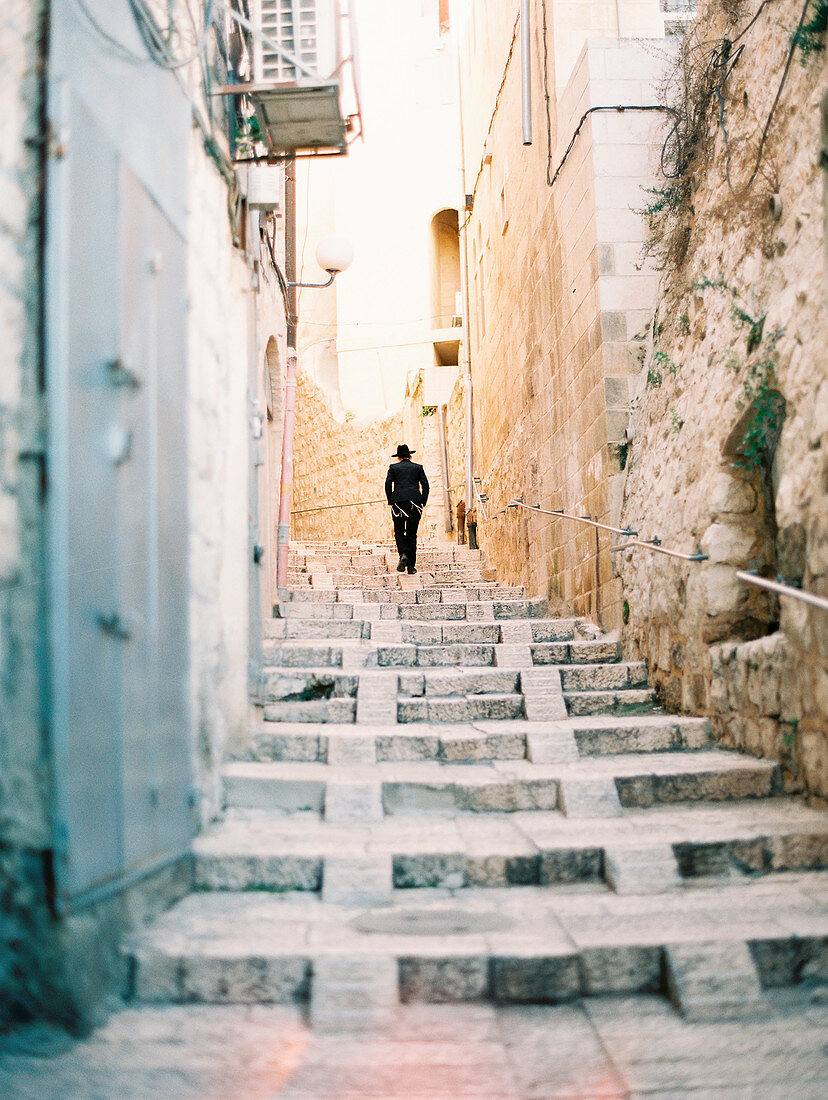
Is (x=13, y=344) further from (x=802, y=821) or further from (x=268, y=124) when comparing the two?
(x=802, y=821)

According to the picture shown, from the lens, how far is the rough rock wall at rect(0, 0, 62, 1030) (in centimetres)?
255

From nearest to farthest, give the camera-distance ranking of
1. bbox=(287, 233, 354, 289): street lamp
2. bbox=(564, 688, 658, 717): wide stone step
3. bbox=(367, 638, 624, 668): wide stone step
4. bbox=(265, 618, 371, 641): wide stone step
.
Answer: bbox=(564, 688, 658, 717): wide stone step, bbox=(367, 638, 624, 668): wide stone step, bbox=(265, 618, 371, 641): wide stone step, bbox=(287, 233, 354, 289): street lamp

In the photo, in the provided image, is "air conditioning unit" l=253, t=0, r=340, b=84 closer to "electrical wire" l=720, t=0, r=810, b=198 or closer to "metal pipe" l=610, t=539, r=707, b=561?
"electrical wire" l=720, t=0, r=810, b=198

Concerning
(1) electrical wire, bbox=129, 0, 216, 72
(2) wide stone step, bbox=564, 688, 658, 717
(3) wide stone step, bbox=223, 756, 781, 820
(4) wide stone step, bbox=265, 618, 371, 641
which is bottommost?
(3) wide stone step, bbox=223, 756, 781, 820

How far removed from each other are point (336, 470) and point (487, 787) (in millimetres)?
17113

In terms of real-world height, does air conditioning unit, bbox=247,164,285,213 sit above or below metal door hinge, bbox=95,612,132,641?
above

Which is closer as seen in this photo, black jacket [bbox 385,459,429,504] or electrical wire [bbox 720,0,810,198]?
electrical wire [bbox 720,0,810,198]

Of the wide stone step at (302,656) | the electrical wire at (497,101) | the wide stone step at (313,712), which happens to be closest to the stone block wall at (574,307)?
the electrical wire at (497,101)

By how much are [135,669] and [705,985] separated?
1978mm

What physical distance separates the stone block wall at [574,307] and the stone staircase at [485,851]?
1.51 meters

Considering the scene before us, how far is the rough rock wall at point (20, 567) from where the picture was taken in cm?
255

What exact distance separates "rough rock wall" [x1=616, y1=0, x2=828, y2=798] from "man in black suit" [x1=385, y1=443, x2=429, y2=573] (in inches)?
146

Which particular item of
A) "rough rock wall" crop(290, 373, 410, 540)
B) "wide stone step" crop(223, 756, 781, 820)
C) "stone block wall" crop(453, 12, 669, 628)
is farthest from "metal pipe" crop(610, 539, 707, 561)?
"rough rock wall" crop(290, 373, 410, 540)

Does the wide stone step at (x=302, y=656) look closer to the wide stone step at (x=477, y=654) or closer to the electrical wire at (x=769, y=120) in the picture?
the wide stone step at (x=477, y=654)
